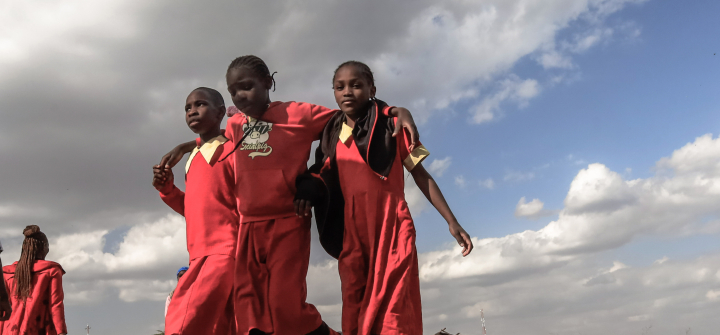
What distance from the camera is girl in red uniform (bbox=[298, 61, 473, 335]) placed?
3186 mm

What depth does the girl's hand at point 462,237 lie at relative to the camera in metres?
3.28

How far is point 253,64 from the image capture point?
3.79 m

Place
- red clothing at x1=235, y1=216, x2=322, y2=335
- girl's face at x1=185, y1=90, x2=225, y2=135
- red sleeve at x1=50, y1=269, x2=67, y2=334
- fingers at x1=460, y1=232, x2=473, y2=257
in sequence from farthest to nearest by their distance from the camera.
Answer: red sleeve at x1=50, y1=269, x2=67, y2=334, girl's face at x1=185, y1=90, x2=225, y2=135, red clothing at x1=235, y1=216, x2=322, y2=335, fingers at x1=460, y1=232, x2=473, y2=257

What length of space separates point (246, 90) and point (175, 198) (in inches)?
42.8

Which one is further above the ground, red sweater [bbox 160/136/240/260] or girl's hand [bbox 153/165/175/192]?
girl's hand [bbox 153/165/175/192]

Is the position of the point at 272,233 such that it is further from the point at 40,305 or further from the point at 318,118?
the point at 40,305

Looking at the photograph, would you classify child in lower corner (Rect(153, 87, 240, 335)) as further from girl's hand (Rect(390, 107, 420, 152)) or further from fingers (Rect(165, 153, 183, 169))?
girl's hand (Rect(390, 107, 420, 152))

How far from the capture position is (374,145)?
3424mm

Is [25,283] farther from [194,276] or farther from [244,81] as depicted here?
[244,81]

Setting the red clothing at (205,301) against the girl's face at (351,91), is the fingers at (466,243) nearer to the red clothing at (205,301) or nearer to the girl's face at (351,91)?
the girl's face at (351,91)

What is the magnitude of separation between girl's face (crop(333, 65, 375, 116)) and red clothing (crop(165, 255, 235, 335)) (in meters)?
1.19

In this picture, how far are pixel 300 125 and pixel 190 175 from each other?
89cm

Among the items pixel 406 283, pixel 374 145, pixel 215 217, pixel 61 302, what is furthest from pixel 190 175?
pixel 61 302

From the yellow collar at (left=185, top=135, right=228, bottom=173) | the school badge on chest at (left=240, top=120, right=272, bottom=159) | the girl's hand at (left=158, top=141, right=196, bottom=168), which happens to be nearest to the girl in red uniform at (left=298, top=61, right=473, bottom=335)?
the school badge on chest at (left=240, top=120, right=272, bottom=159)
